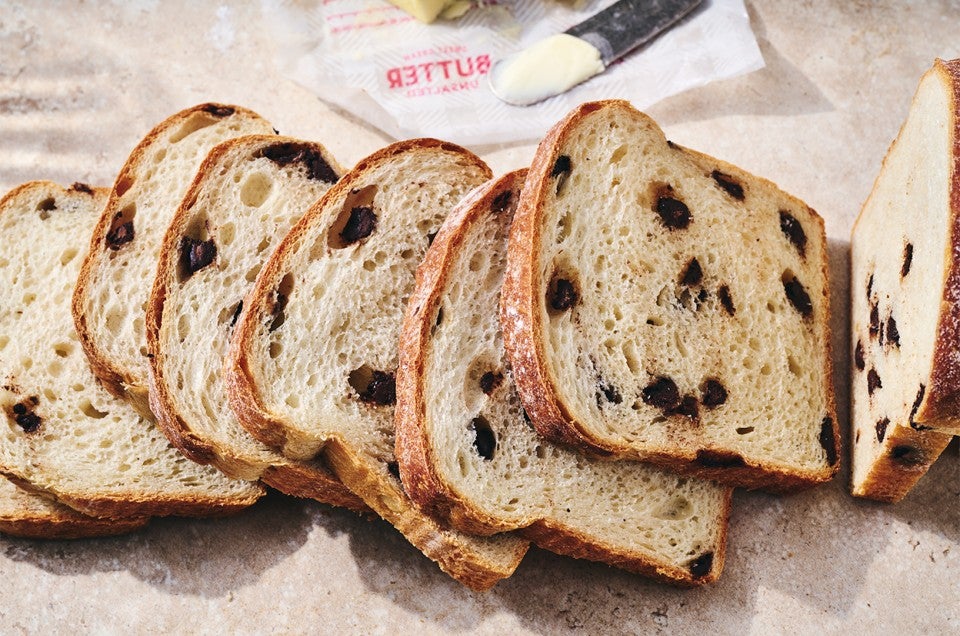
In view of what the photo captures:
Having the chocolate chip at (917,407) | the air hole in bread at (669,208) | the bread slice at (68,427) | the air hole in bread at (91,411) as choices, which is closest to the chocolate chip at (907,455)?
the chocolate chip at (917,407)

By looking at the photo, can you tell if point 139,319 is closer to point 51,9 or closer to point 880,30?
point 51,9

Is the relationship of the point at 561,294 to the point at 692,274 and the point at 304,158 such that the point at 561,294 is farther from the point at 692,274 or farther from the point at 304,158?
the point at 304,158

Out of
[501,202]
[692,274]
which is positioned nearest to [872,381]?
[692,274]

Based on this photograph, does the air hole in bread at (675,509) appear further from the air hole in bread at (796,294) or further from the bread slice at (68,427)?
the bread slice at (68,427)

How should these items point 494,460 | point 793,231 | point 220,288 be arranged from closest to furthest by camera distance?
point 494,460 → point 220,288 → point 793,231

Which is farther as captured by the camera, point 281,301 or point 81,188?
point 81,188

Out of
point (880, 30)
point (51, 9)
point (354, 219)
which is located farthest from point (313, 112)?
point (880, 30)
